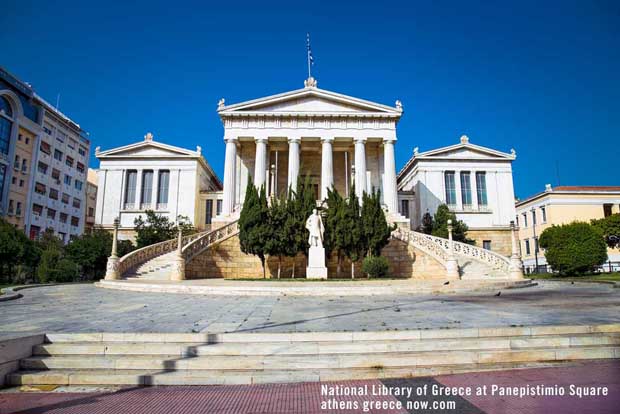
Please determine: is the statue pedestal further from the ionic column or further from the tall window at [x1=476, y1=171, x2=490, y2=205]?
the tall window at [x1=476, y1=171, x2=490, y2=205]

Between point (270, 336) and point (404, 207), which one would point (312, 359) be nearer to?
point (270, 336)

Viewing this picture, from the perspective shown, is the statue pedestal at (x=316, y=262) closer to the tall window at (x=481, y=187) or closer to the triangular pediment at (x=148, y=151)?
the triangular pediment at (x=148, y=151)

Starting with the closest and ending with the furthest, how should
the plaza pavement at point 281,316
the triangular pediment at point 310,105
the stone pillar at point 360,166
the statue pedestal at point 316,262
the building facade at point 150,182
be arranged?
the plaza pavement at point 281,316, the statue pedestal at point 316,262, the stone pillar at point 360,166, the triangular pediment at point 310,105, the building facade at point 150,182

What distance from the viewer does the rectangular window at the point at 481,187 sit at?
45656mm

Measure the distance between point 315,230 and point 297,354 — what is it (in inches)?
592

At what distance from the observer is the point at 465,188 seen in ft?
151

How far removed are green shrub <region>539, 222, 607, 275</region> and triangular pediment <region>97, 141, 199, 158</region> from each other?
3521 cm

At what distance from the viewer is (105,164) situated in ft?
145

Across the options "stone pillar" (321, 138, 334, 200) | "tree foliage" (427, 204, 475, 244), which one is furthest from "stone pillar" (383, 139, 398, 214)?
"stone pillar" (321, 138, 334, 200)

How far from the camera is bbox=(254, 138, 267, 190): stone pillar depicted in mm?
36828

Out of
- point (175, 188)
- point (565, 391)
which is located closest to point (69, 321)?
point (565, 391)

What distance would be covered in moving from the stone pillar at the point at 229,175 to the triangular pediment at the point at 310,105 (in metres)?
3.14

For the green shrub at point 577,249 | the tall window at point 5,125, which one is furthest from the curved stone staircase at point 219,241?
the tall window at point 5,125

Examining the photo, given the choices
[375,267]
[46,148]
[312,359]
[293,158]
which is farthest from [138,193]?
[312,359]
